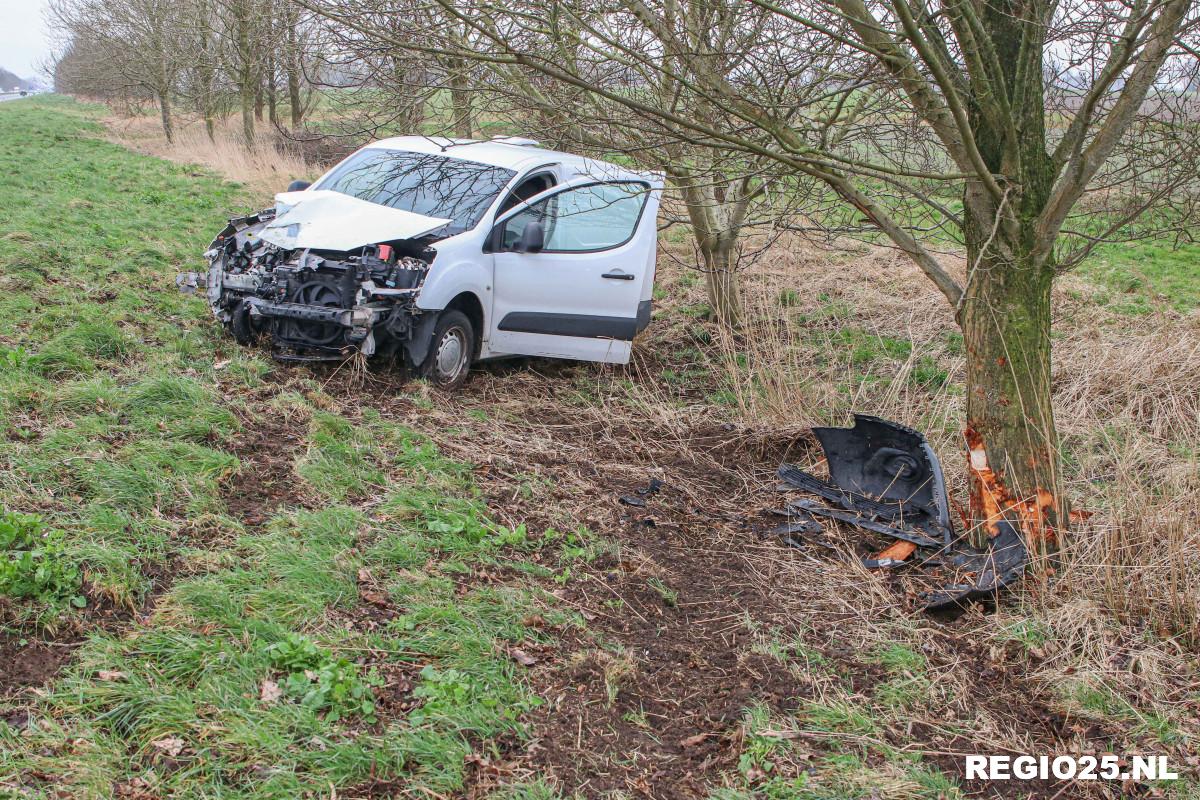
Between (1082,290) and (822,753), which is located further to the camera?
(1082,290)

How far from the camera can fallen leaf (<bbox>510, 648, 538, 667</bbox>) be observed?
11.1 ft

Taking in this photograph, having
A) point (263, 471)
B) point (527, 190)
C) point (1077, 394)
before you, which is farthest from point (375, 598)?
point (1077, 394)

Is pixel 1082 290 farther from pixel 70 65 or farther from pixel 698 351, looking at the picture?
pixel 70 65

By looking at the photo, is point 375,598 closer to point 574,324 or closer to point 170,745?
point 170,745

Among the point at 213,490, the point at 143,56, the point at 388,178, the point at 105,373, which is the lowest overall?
the point at 213,490

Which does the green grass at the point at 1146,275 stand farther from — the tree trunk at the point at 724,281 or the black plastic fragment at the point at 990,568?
the black plastic fragment at the point at 990,568

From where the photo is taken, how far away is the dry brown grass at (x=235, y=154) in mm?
18203

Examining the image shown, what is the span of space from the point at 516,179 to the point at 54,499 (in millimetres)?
4170

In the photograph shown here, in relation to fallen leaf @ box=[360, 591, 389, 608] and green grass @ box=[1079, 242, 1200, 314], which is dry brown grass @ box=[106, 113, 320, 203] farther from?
fallen leaf @ box=[360, 591, 389, 608]

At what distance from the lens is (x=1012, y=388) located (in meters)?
4.36

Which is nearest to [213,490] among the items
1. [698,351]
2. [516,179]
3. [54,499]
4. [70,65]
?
[54,499]

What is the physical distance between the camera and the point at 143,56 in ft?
81.8

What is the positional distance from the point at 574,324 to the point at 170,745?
4.83 meters

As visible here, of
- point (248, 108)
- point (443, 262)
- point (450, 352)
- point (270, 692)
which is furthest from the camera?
point (248, 108)
